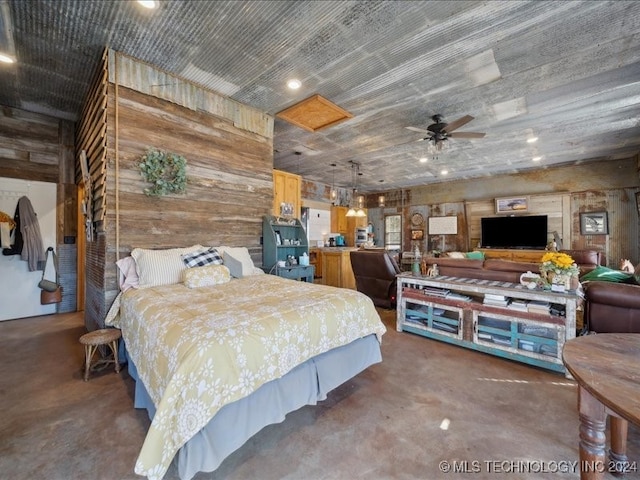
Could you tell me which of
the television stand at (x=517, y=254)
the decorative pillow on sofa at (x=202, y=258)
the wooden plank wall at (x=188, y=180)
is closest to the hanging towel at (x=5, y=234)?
the wooden plank wall at (x=188, y=180)

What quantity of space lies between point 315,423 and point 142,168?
10.2 ft

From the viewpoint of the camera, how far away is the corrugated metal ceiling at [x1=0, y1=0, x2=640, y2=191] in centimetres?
229

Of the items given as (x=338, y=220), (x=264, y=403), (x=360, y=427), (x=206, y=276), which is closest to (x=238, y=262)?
(x=206, y=276)

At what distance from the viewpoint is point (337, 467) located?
5.11ft

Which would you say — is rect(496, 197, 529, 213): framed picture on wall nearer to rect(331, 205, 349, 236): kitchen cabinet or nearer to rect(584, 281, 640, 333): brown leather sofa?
rect(331, 205, 349, 236): kitchen cabinet

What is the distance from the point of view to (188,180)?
345 cm

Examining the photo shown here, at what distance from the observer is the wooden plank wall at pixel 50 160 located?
13.4ft

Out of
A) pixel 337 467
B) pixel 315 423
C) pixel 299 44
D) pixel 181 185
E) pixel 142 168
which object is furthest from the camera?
pixel 181 185

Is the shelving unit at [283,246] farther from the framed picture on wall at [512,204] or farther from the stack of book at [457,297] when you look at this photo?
the framed picture on wall at [512,204]

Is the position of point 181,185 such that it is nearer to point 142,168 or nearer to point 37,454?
point 142,168

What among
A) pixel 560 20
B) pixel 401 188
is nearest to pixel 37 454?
pixel 560 20

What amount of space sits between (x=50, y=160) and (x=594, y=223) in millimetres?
11409

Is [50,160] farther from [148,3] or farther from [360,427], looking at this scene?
[360,427]

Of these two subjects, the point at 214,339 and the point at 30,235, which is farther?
the point at 30,235
